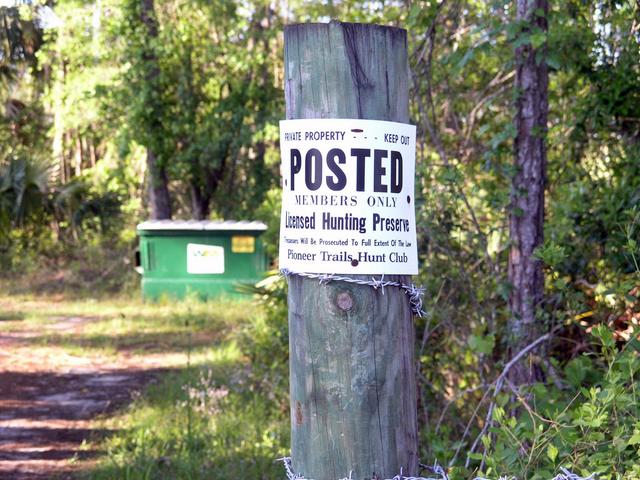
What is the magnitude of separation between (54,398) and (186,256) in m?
6.49

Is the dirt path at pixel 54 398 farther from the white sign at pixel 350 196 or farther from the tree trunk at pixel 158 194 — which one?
the tree trunk at pixel 158 194

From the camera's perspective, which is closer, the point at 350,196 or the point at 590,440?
the point at 350,196

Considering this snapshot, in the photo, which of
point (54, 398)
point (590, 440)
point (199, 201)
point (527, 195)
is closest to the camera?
point (590, 440)

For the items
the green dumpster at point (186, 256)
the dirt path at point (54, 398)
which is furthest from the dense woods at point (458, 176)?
the green dumpster at point (186, 256)

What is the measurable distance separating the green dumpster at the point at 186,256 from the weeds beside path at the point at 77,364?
0.60 m

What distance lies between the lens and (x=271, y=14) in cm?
1728

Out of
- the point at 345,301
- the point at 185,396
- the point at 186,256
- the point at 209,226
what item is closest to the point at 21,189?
the point at 186,256

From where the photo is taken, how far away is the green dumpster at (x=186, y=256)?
14.9 metres

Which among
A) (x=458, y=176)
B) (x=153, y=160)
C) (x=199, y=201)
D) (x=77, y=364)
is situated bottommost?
(x=77, y=364)

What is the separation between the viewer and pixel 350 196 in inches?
86.7

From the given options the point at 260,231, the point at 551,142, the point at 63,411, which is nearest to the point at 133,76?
the point at 260,231

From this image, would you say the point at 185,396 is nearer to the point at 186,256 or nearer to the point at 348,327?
the point at 348,327

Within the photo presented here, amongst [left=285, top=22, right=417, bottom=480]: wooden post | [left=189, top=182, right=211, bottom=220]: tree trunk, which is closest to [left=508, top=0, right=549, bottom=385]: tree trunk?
[left=285, top=22, right=417, bottom=480]: wooden post

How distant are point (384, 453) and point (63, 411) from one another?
6278 millimetres
